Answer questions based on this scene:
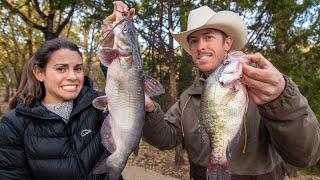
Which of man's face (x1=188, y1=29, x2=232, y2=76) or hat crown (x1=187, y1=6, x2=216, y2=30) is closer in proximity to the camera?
man's face (x1=188, y1=29, x2=232, y2=76)

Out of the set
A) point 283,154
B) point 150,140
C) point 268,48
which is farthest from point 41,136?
point 268,48

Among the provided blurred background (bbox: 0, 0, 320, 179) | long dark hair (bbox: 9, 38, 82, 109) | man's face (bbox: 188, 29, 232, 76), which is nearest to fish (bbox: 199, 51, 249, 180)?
man's face (bbox: 188, 29, 232, 76)

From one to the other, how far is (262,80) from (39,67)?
222 centimetres

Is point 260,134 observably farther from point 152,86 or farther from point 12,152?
point 12,152

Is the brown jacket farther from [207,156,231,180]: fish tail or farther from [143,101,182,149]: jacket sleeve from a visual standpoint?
[207,156,231,180]: fish tail

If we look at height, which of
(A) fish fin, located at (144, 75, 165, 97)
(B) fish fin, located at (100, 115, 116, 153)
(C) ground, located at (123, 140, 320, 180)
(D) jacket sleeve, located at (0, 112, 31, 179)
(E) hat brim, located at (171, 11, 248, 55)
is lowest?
(C) ground, located at (123, 140, 320, 180)

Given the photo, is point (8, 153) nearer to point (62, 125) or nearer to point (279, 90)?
point (62, 125)

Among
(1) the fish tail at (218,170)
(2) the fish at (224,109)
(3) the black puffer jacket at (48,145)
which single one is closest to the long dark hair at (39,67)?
(3) the black puffer jacket at (48,145)

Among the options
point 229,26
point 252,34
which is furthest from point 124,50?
point 252,34

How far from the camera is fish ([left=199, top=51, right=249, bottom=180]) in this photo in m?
2.47

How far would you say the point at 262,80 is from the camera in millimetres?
2518

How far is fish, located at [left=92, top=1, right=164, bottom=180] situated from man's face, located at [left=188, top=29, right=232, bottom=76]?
553mm

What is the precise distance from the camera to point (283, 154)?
284 centimetres

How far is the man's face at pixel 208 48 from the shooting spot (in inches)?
125
